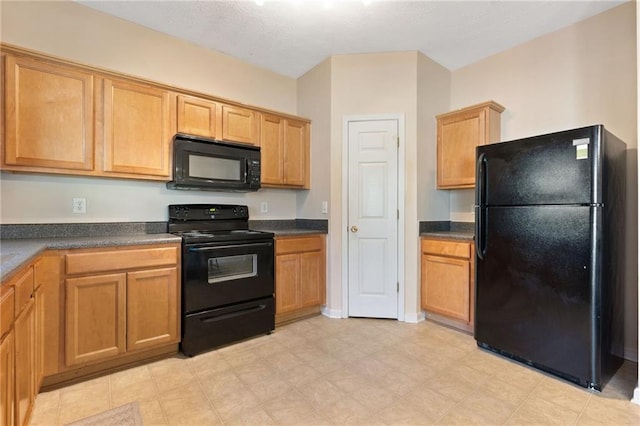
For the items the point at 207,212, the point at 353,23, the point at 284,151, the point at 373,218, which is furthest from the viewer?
the point at 284,151

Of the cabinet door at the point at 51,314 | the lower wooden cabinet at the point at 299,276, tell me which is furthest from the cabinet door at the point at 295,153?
the cabinet door at the point at 51,314

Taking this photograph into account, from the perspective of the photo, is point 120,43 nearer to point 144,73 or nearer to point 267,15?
point 144,73

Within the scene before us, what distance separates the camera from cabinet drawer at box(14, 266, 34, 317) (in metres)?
1.36

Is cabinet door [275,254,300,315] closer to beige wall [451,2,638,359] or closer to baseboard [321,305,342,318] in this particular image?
baseboard [321,305,342,318]

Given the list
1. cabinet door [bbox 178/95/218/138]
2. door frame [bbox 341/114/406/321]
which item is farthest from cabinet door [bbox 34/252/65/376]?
door frame [bbox 341/114/406/321]

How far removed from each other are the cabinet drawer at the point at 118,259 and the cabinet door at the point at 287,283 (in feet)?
3.23

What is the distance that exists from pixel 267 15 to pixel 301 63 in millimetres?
878

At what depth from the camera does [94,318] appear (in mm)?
2023

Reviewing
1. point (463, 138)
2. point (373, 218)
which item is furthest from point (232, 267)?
point (463, 138)

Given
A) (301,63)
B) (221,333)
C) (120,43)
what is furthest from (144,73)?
(221,333)

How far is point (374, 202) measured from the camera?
324 cm

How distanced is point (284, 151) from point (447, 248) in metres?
1.95

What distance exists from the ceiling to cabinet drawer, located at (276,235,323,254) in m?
1.94

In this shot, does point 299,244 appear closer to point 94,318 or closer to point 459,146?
point 94,318
